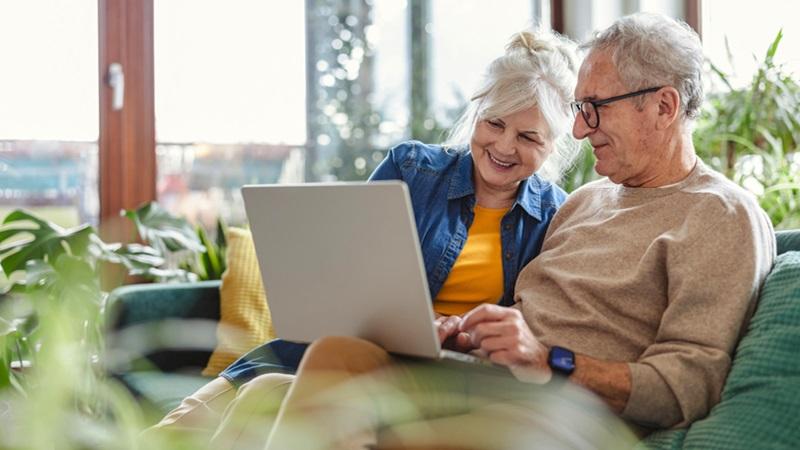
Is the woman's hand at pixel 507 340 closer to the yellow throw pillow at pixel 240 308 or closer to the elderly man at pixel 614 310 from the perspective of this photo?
the elderly man at pixel 614 310

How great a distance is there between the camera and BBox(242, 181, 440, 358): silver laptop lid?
142cm

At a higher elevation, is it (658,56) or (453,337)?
(658,56)

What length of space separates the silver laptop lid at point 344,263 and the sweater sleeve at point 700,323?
400mm

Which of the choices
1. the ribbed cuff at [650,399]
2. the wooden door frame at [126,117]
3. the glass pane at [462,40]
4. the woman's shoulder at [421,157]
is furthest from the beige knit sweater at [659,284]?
the glass pane at [462,40]

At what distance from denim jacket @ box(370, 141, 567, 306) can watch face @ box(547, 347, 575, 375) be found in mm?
489

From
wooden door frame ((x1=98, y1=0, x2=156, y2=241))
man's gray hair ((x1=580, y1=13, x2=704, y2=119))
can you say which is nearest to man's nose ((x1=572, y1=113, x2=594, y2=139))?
man's gray hair ((x1=580, y1=13, x2=704, y2=119))

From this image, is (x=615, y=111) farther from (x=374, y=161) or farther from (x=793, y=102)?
(x=374, y=161)

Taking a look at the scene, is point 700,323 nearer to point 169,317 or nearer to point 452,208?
point 452,208

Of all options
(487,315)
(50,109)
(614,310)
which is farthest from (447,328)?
(50,109)

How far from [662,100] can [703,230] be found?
31cm

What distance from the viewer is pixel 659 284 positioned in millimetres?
1737

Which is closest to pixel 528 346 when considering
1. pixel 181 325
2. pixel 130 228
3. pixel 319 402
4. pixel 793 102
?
pixel 319 402

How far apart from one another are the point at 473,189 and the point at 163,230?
1.68m

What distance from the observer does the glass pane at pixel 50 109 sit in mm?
3998
